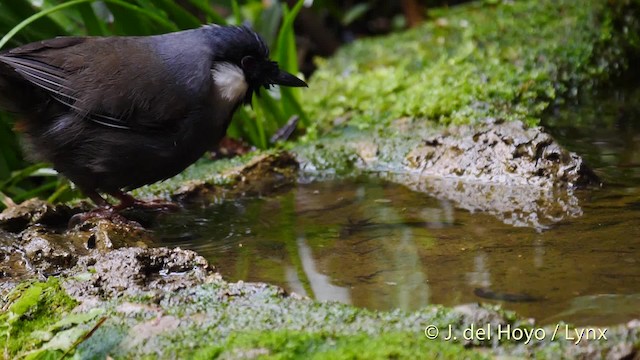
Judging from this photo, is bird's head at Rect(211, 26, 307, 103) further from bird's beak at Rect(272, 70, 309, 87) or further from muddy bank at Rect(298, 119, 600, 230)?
muddy bank at Rect(298, 119, 600, 230)

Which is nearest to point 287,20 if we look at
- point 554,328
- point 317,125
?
point 317,125

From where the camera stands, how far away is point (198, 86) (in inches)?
146

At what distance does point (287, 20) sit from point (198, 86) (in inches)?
55.0

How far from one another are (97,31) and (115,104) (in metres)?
1.09

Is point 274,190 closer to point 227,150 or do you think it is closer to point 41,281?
point 227,150

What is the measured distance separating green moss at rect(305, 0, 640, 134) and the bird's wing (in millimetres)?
1636

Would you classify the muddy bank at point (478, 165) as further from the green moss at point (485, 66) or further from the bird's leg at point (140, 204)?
the bird's leg at point (140, 204)

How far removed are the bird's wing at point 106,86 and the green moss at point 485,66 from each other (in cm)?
164

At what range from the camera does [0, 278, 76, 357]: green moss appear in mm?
2506

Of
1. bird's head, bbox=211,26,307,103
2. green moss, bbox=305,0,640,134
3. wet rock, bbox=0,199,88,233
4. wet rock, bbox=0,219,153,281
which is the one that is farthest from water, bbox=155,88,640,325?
green moss, bbox=305,0,640,134

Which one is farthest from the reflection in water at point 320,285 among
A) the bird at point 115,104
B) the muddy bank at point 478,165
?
the bird at point 115,104

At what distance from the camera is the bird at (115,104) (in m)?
3.62

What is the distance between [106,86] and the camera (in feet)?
11.9

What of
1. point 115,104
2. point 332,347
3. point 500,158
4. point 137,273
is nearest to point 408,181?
point 500,158
